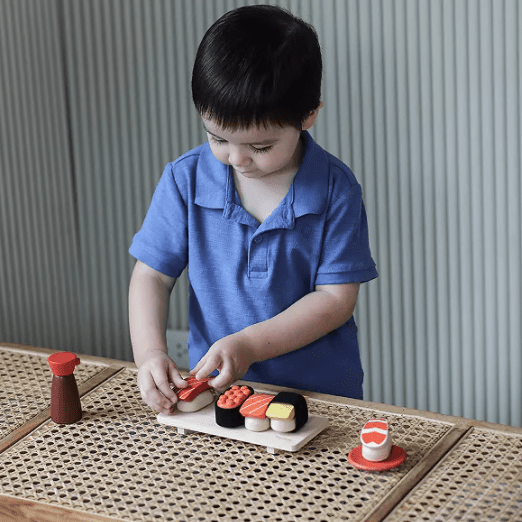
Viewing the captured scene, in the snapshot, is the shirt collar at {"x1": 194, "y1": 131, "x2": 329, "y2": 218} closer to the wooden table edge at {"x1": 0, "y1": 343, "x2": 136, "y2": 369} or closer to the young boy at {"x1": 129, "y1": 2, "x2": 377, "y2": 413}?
the young boy at {"x1": 129, "y1": 2, "x2": 377, "y2": 413}

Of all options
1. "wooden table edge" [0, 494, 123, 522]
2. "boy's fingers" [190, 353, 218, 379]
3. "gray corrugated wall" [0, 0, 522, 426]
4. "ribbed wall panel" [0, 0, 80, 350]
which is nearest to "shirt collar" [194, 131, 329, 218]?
"boy's fingers" [190, 353, 218, 379]

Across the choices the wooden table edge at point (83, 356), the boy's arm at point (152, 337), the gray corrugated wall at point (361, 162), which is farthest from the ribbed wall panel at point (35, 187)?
the boy's arm at point (152, 337)

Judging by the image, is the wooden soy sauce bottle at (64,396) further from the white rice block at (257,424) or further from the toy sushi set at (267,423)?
the white rice block at (257,424)

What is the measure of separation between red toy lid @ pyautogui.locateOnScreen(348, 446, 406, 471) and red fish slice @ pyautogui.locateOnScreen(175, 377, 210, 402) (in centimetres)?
21

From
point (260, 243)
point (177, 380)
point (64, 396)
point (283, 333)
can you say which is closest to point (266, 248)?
point (260, 243)

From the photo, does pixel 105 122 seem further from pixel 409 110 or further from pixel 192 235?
pixel 192 235

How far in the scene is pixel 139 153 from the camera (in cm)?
220

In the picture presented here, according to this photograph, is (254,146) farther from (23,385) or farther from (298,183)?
(23,385)

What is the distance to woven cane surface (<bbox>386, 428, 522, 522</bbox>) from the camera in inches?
31.1

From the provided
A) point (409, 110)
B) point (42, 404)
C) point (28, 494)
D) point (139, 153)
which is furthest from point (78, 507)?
point (139, 153)

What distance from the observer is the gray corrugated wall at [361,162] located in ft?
6.11

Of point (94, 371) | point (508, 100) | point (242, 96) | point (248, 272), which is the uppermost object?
point (242, 96)

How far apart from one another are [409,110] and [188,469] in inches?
49.2

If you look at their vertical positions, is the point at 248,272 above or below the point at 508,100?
below
